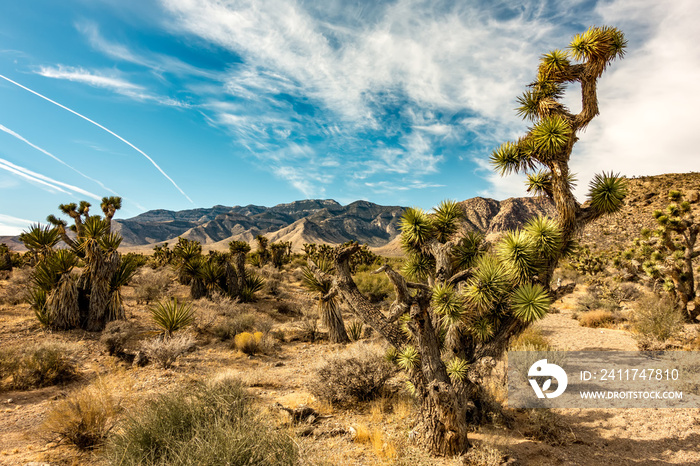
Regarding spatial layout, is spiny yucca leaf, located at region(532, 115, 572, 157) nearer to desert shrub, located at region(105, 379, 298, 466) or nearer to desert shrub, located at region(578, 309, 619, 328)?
desert shrub, located at region(105, 379, 298, 466)

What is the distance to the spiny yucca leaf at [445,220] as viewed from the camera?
7125 millimetres

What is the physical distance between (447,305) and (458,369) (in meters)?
1.09

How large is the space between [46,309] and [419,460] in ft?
41.2

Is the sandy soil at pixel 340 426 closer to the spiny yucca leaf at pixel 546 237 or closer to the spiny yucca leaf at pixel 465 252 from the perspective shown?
the spiny yucca leaf at pixel 465 252

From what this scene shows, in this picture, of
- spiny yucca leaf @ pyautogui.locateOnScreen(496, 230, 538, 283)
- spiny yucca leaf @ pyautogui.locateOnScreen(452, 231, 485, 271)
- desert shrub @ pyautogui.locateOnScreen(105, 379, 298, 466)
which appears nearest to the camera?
desert shrub @ pyautogui.locateOnScreen(105, 379, 298, 466)

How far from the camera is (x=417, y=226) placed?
6.89 metres

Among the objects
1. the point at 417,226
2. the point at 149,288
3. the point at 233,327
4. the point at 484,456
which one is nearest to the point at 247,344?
the point at 233,327

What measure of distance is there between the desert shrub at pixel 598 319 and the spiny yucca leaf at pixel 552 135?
1230 cm

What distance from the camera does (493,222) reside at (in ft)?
287

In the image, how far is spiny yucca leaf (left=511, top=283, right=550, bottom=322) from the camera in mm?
4836

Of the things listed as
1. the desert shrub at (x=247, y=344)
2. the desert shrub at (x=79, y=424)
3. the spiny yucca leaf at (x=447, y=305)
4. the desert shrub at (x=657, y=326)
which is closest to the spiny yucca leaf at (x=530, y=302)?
the spiny yucca leaf at (x=447, y=305)

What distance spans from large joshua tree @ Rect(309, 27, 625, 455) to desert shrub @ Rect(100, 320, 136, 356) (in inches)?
291

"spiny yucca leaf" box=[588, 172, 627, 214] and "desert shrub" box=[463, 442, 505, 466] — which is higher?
"spiny yucca leaf" box=[588, 172, 627, 214]

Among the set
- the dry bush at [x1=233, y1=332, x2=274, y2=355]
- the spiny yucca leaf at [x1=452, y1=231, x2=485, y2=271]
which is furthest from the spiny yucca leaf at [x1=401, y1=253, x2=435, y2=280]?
the dry bush at [x1=233, y1=332, x2=274, y2=355]
